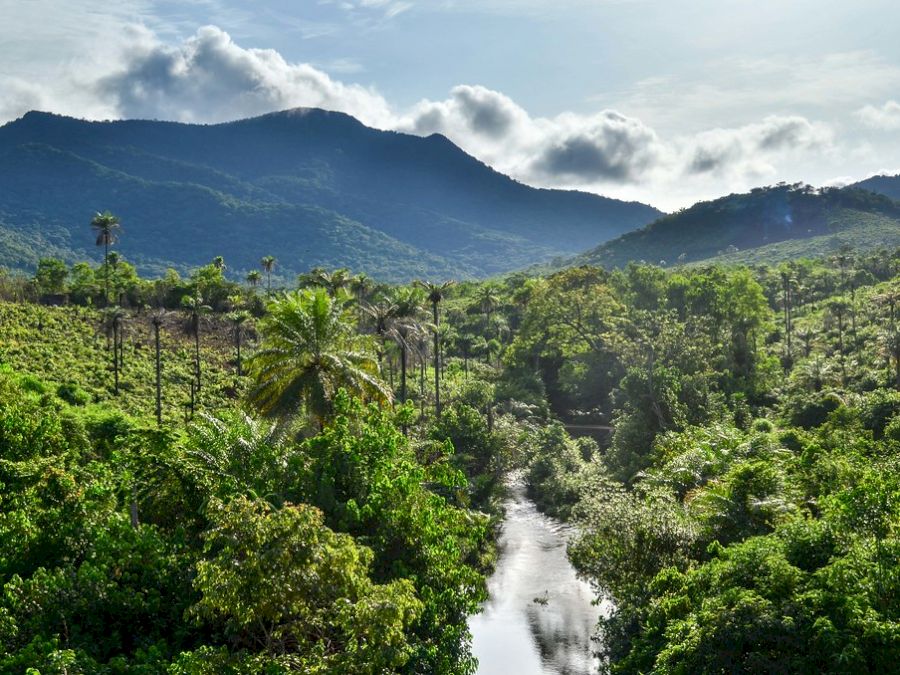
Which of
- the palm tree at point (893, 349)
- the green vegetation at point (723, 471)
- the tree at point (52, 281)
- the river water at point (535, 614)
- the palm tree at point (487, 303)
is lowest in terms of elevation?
the river water at point (535, 614)

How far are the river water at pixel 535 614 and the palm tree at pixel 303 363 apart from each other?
947cm

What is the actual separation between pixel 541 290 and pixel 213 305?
44.5 meters

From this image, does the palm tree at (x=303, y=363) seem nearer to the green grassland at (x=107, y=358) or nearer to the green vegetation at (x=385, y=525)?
the green vegetation at (x=385, y=525)

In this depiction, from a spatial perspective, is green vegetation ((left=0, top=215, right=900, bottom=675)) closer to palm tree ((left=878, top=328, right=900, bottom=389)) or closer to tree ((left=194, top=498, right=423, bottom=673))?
tree ((left=194, top=498, right=423, bottom=673))

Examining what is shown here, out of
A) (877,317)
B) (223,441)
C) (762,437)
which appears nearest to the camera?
(223,441)

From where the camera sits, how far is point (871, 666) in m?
12.7

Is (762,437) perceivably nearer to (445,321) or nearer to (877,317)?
(877,317)

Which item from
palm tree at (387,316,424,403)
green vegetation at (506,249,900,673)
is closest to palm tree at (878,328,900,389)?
green vegetation at (506,249,900,673)

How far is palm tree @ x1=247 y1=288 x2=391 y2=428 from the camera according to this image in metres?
24.0

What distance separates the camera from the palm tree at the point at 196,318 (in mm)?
61519

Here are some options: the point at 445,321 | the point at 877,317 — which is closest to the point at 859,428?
the point at 877,317

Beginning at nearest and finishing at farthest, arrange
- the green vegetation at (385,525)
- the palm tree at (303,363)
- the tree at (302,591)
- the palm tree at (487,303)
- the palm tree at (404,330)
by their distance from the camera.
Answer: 1. the tree at (302,591)
2. the green vegetation at (385,525)
3. the palm tree at (303,363)
4. the palm tree at (404,330)
5. the palm tree at (487,303)

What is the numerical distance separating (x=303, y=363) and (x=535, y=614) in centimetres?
1295

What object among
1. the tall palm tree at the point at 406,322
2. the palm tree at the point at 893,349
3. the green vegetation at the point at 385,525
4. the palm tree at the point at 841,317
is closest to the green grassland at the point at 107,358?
the green vegetation at the point at 385,525
